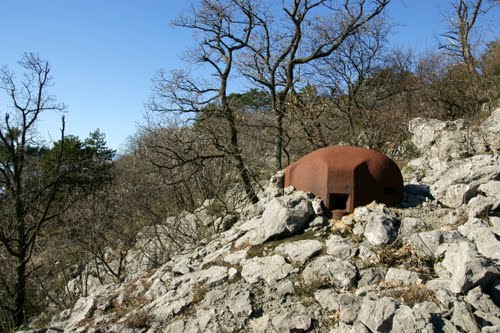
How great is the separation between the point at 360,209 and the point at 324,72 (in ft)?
34.3

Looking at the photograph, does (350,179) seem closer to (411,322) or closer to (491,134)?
(411,322)

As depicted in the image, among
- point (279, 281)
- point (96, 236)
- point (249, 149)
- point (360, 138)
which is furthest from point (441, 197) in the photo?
point (96, 236)

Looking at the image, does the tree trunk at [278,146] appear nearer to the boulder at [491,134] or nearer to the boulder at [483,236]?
the boulder at [491,134]

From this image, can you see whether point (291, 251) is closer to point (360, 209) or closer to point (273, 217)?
point (273, 217)

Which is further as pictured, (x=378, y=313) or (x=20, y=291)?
(x=20, y=291)

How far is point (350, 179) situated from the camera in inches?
223

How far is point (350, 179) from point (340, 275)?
1473 millimetres

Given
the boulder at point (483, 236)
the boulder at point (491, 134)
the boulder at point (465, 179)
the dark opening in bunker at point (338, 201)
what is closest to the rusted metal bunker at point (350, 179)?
the dark opening in bunker at point (338, 201)

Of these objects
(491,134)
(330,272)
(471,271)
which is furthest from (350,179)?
(491,134)

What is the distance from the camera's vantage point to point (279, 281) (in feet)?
15.8

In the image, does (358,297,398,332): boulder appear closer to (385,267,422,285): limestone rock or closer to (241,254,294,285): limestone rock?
(385,267,422,285): limestone rock

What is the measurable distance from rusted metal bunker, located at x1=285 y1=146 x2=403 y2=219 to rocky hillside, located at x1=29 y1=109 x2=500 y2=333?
0.21 m

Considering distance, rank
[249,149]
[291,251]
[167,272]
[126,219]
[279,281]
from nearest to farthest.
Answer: [279,281], [291,251], [167,272], [249,149], [126,219]

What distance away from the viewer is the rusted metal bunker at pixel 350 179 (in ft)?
18.7
